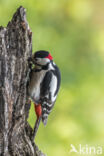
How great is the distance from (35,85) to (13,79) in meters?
0.32

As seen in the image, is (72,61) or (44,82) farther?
(72,61)

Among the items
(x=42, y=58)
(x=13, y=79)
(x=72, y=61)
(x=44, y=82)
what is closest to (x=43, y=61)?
(x=42, y=58)

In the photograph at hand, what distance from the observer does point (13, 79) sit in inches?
132

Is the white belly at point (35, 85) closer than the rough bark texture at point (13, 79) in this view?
No

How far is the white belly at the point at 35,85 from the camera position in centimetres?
361

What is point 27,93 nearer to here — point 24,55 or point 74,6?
point 24,55

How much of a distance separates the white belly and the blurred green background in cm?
312

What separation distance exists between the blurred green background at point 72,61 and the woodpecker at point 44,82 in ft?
10.2

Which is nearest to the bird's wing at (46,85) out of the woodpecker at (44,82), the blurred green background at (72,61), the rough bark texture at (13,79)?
the woodpecker at (44,82)

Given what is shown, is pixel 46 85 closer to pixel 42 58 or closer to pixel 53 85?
pixel 53 85

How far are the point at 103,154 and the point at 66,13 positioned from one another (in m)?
2.63

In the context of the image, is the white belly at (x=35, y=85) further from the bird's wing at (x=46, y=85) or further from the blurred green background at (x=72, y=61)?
the blurred green background at (x=72, y=61)

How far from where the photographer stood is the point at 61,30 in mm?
8305

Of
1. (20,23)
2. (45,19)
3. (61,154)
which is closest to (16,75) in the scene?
(20,23)
